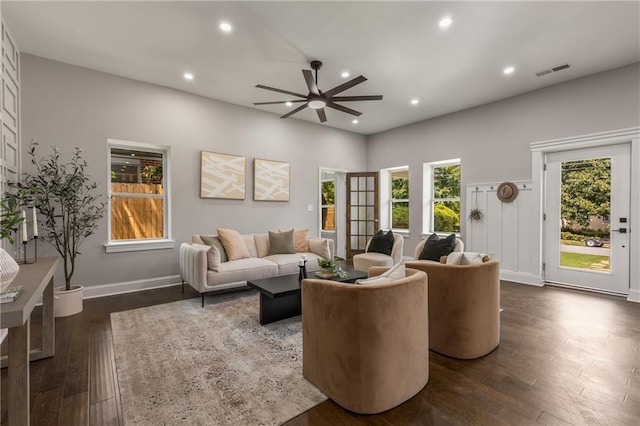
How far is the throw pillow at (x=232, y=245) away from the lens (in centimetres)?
423

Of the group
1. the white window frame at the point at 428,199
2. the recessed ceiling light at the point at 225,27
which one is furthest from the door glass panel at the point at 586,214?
the recessed ceiling light at the point at 225,27

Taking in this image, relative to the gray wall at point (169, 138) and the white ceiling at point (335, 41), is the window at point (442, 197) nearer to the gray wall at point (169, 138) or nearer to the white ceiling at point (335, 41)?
the white ceiling at point (335, 41)

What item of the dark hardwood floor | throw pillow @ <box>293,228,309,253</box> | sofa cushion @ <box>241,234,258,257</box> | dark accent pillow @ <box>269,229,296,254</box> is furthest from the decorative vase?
throw pillow @ <box>293,228,309,253</box>

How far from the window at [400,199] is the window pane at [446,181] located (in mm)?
662

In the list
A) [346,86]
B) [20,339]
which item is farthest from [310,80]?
[20,339]

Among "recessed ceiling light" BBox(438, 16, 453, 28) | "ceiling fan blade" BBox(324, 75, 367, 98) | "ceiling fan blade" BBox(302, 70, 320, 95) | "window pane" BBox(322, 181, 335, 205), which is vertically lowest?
"window pane" BBox(322, 181, 335, 205)

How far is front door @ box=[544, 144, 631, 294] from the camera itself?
3.99 metres

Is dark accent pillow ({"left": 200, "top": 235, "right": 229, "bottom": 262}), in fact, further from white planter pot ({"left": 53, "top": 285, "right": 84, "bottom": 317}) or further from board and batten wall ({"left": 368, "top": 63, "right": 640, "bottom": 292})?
board and batten wall ({"left": 368, "top": 63, "right": 640, "bottom": 292})

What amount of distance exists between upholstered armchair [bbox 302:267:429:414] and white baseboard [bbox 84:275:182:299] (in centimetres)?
352

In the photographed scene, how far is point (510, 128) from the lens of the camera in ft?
16.2

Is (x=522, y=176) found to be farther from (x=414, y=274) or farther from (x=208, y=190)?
(x=208, y=190)

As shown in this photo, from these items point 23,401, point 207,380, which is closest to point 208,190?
point 207,380

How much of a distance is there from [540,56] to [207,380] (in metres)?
4.97

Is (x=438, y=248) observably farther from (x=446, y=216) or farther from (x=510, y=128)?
(x=510, y=128)
